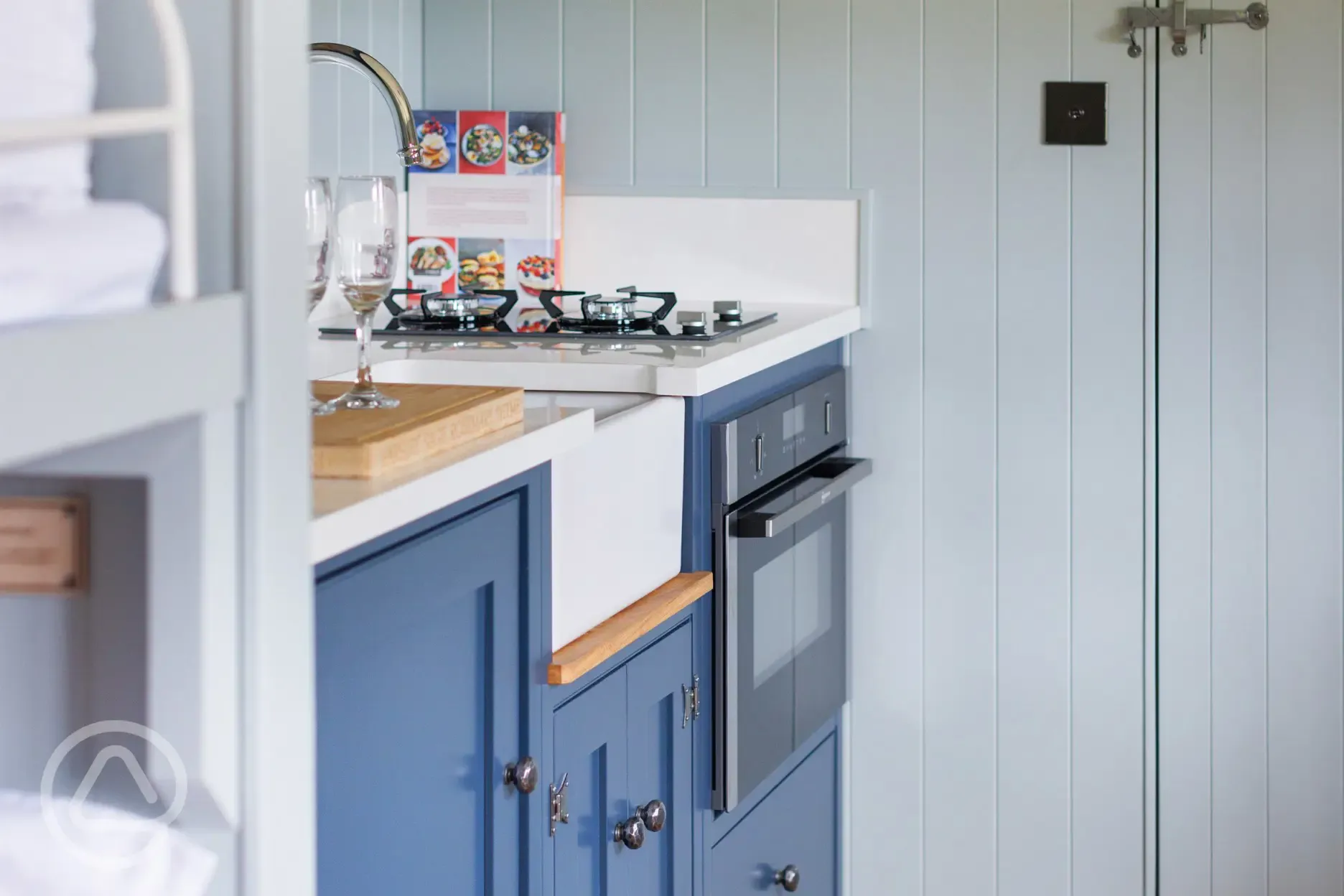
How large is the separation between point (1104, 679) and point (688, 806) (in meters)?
0.91

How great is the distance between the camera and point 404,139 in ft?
5.18

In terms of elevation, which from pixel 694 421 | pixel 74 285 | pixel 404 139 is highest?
pixel 404 139

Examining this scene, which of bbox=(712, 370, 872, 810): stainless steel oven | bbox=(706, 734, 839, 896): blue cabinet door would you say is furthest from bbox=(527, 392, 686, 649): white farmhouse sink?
bbox=(706, 734, 839, 896): blue cabinet door

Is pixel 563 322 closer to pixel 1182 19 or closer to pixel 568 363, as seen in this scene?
pixel 568 363

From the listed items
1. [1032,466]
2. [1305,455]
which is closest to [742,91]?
[1032,466]

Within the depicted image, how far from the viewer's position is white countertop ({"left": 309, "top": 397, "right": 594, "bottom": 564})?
1.03 meters

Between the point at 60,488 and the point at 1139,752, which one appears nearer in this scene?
the point at 60,488

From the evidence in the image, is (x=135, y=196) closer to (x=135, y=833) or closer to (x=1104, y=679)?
(x=135, y=833)

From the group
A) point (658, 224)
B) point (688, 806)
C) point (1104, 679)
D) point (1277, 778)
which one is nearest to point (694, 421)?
point (688, 806)

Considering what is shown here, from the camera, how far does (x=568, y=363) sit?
1896mm

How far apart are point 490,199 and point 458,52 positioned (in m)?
0.26

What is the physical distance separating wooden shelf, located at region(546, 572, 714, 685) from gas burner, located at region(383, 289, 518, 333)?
497mm

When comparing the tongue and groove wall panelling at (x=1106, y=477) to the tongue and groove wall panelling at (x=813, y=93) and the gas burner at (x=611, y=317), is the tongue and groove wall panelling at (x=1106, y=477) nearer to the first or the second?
the tongue and groove wall panelling at (x=813, y=93)

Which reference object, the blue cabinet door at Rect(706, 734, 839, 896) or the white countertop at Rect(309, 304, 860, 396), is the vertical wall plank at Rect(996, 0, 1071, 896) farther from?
the white countertop at Rect(309, 304, 860, 396)
